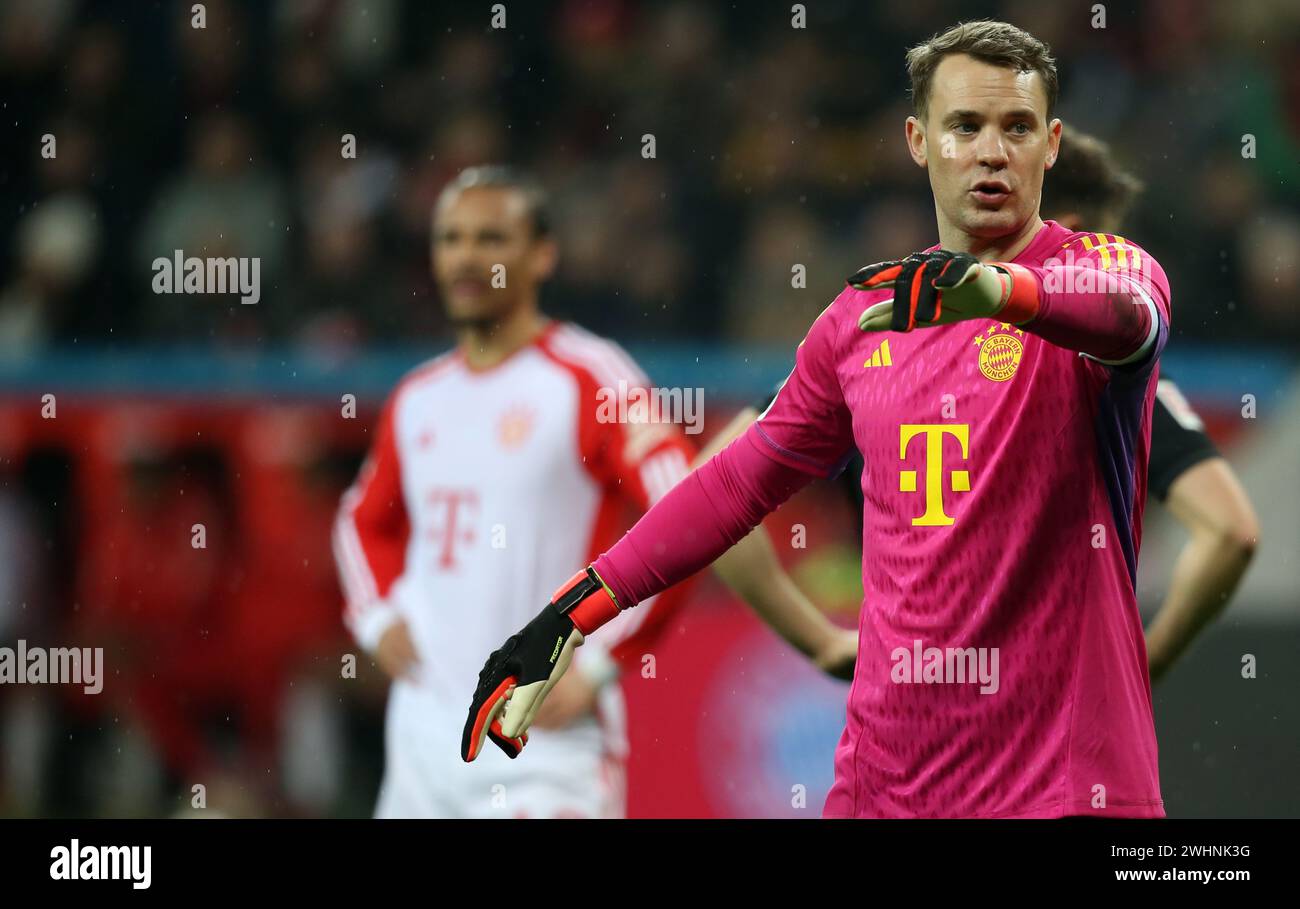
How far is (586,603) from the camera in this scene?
328 cm

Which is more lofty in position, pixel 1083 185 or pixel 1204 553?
pixel 1083 185

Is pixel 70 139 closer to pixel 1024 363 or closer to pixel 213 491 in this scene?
pixel 213 491

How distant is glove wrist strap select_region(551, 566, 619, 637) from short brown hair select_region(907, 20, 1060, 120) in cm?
107

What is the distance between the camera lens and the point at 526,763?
5.34 metres

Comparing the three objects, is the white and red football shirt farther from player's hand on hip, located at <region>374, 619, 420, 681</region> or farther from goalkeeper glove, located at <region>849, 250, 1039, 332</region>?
goalkeeper glove, located at <region>849, 250, 1039, 332</region>

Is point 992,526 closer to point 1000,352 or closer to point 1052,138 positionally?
point 1000,352

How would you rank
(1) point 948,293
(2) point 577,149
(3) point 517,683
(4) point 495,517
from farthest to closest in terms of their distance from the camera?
(2) point 577,149 → (4) point 495,517 → (3) point 517,683 → (1) point 948,293

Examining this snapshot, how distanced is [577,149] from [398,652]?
3.54 m

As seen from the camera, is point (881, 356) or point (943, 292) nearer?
point (943, 292)

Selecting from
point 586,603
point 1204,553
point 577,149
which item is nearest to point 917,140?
point 586,603

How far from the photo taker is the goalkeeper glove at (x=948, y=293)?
252 centimetres

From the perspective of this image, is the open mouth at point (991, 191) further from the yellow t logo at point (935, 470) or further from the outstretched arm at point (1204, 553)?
the outstretched arm at point (1204, 553)

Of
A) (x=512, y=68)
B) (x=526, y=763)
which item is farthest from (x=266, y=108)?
(x=526, y=763)

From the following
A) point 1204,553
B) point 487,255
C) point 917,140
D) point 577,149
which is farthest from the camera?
point 577,149
